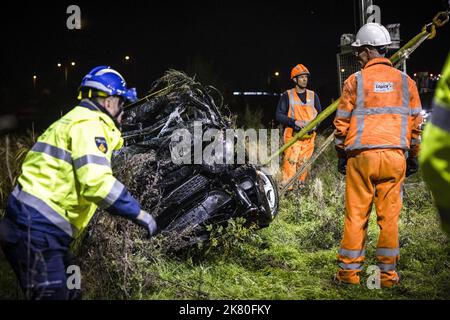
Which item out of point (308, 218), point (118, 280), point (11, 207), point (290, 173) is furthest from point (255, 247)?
point (11, 207)

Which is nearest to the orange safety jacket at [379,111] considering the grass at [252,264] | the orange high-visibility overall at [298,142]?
the grass at [252,264]

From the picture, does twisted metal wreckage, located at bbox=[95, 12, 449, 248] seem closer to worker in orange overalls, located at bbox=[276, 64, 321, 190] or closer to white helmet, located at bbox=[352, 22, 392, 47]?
white helmet, located at bbox=[352, 22, 392, 47]

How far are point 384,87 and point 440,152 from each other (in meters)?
2.72

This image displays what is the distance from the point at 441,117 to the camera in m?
1.36

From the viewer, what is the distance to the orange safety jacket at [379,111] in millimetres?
3838

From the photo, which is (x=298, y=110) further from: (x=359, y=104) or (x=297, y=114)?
(x=359, y=104)

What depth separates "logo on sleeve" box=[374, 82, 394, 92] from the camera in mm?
3902

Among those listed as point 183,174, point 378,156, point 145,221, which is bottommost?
point 145,221

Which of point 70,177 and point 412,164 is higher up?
point 70,177

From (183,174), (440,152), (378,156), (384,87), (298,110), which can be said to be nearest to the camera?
(440,152)

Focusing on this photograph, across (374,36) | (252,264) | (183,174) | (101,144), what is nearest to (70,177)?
(101,144)

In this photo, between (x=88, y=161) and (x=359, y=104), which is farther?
(x=359, y=104)
